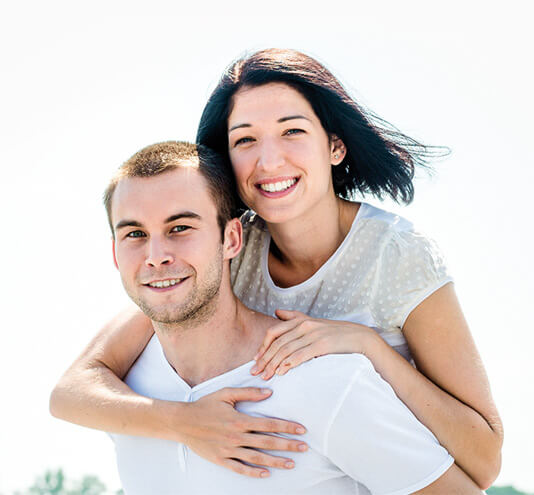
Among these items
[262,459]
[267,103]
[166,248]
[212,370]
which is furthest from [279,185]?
[262,459]

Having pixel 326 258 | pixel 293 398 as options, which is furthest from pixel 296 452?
pixel 326 258

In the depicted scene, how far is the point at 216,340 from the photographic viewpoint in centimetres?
317

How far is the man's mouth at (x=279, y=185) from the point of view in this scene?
3.57 metres

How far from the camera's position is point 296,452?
9.20ft

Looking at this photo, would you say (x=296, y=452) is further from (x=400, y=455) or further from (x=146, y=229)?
(x=146, y=229)

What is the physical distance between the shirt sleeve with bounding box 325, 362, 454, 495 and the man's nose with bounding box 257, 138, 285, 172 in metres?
1.16

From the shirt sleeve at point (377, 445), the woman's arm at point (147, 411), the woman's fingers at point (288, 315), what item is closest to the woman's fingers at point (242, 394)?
the woman's arm at point (147, 411)

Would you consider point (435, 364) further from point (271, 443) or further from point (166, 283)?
point (166, 283)

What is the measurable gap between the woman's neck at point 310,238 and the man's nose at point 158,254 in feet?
2.88

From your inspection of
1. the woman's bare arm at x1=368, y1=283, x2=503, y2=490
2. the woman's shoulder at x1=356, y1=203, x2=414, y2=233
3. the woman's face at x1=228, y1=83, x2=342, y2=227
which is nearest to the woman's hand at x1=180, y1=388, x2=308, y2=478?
the woman's bare arm at x1=368, y1=283, x2=503, y2=490

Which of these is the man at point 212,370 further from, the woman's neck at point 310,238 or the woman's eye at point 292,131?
the woman's neck at point 310,238

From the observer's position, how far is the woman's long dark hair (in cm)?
362

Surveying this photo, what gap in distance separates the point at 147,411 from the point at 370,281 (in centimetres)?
125

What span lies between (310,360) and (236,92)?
4.81 feet
